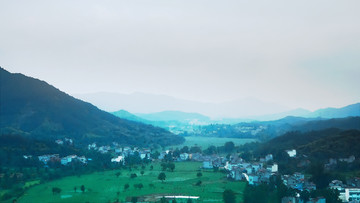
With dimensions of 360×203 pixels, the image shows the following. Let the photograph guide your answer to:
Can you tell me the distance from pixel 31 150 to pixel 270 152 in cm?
2641

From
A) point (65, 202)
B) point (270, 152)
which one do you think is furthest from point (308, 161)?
point (65, 202)

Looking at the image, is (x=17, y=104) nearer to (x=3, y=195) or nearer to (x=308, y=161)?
(x=3, y=195)

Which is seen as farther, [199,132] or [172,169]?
[199,132]

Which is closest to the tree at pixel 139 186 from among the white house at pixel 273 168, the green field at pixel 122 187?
the green field at pixel 122 187

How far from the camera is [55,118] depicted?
60688 mm

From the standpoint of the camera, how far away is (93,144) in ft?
172

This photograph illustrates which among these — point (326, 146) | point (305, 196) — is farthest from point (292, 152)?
point (305, 196)

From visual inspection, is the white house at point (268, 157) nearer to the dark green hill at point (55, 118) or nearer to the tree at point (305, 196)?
the tree at point (305, 196)

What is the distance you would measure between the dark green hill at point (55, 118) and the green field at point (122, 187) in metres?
25.3

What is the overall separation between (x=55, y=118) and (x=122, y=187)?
38.9 metres

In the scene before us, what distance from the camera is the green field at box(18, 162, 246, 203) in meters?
22.8

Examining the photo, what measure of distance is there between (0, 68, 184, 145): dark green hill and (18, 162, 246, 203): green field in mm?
25251

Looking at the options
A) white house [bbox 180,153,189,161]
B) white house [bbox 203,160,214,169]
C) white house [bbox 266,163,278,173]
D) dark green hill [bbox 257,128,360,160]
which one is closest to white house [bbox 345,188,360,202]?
white house [bbox 266,163,278,173]

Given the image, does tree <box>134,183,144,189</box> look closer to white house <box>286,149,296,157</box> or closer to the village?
the village
